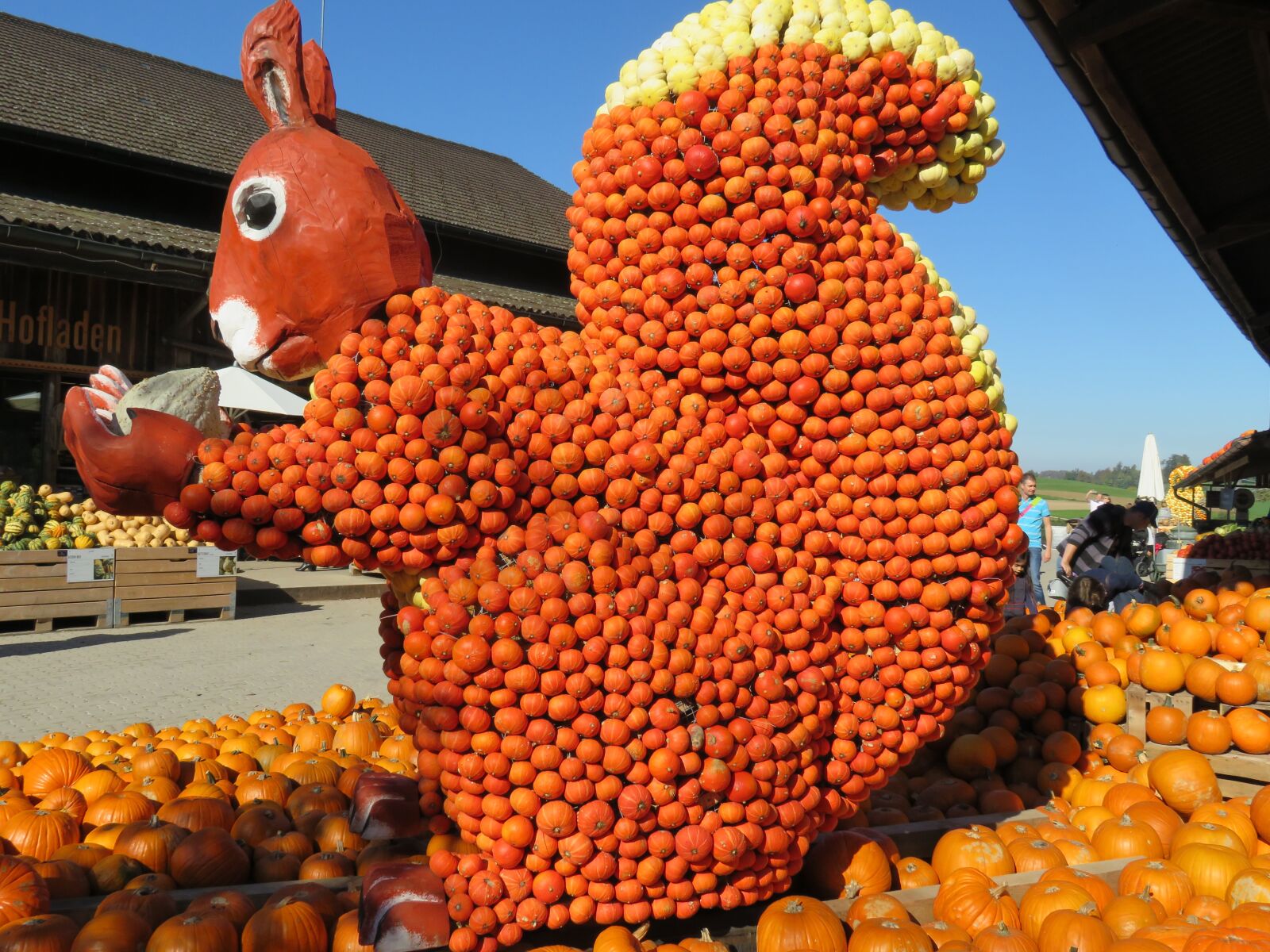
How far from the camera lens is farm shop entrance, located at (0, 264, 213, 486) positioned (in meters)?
10.9

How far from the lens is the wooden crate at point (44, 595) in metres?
9.27

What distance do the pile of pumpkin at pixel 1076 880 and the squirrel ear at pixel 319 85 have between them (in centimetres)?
266

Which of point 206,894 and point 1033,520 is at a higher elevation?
point 1033,520

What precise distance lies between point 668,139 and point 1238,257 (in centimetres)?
788

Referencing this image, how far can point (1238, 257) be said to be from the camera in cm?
820

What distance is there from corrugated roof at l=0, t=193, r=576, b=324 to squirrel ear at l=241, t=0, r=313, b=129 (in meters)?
7.20

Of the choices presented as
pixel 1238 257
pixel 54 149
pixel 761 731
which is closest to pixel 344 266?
pixel 761 731

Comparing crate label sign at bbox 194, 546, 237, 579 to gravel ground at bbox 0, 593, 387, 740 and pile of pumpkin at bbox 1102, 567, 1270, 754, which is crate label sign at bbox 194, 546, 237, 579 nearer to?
gravel ground at bbox 0, 593, 387, 740

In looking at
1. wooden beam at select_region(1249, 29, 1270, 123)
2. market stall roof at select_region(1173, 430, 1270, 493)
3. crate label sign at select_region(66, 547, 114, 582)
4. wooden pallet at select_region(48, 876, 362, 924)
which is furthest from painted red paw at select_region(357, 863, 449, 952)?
market stall roof at select_region(1173, 430, 1270, 493)

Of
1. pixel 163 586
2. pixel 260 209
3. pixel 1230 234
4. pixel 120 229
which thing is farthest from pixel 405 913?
pixel 120 229

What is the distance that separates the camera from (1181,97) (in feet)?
Result: 16.6

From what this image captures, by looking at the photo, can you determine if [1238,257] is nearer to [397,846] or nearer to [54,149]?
[397,846]

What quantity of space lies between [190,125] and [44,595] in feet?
28.8

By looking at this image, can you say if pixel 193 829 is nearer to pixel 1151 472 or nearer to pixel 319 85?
pixel 319 85
